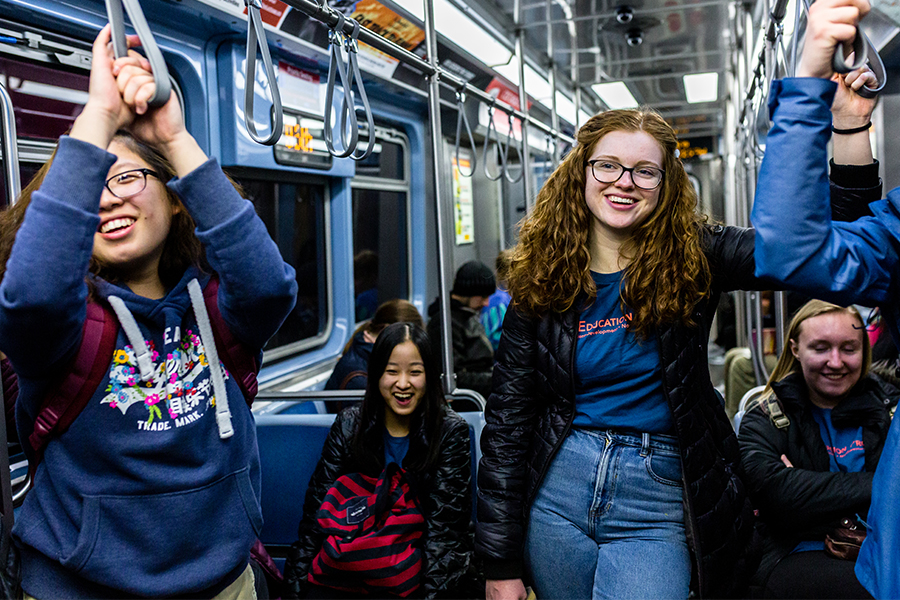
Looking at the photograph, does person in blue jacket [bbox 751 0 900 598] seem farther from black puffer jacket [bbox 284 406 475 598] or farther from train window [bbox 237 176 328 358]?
train window [bbox 237 176 328 358]

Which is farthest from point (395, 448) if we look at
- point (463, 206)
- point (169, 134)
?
point (463, 206)

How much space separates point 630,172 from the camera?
1536mm

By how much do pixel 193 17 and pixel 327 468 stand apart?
6.99 ft

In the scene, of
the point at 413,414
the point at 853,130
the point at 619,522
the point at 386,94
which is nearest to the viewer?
the point at 853,130

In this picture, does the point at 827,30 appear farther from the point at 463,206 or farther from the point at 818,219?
the point at 463,206

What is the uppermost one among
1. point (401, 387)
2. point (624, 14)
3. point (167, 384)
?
point (624, 14)

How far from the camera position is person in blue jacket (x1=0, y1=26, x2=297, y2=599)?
1013 millimetres

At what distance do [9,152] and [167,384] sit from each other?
1.00 meters

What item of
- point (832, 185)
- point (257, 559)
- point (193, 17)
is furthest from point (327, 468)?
point (193, 17)

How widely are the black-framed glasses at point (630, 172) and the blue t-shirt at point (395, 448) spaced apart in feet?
4.16

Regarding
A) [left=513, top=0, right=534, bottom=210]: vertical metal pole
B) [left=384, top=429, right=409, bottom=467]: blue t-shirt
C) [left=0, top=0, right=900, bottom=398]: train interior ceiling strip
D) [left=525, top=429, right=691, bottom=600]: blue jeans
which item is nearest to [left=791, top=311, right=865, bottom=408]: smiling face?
[left=0, top=0, right=900, bottom=398]: train interior ceiling strip

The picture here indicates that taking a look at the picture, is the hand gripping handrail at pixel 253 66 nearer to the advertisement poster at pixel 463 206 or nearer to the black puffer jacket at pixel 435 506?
the black puffer jacket at pixel 435 506

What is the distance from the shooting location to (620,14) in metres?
4.52

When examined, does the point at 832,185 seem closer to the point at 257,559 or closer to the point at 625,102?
the point at 257,559
